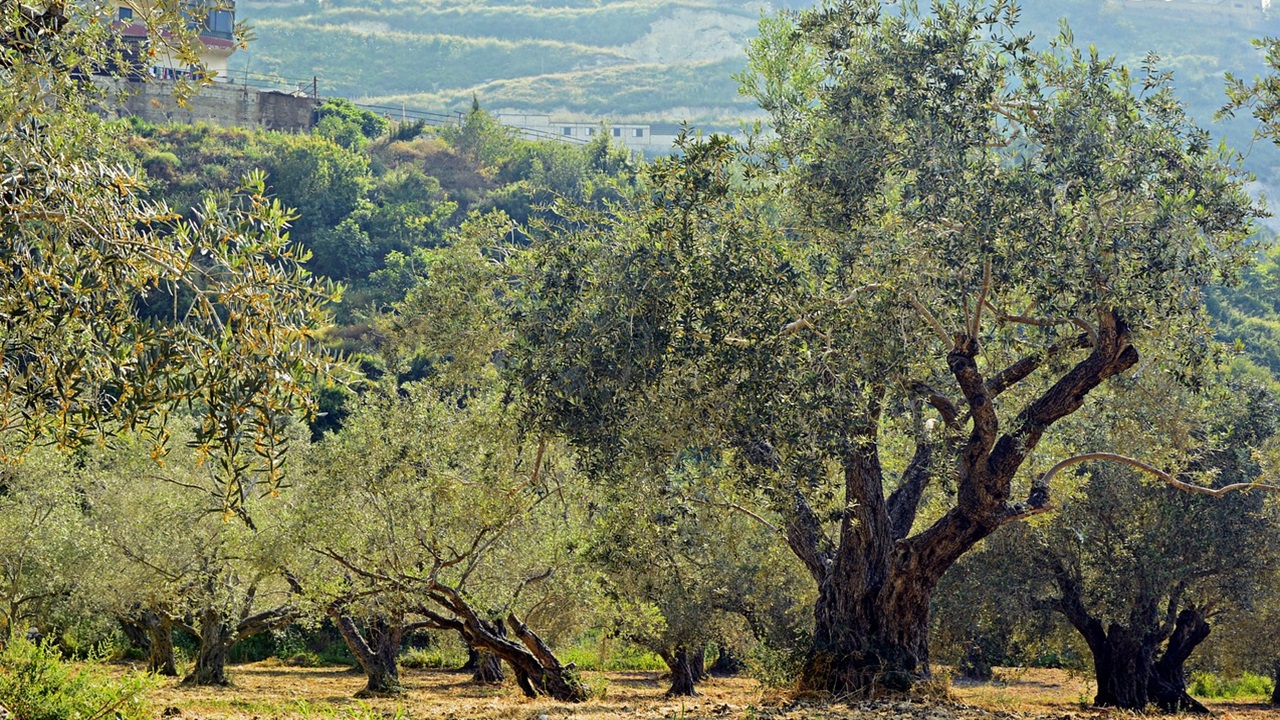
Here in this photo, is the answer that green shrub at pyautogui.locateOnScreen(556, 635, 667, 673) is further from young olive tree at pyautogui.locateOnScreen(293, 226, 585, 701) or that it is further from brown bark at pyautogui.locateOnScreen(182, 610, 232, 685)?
young olive tree at pyautogui.locateOnScreen(293, 226, 585, 701)

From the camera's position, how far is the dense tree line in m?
5.77

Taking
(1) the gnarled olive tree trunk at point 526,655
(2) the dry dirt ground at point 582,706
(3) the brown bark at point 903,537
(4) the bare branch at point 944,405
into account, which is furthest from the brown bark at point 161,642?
(4) the bare branch at point 944,405

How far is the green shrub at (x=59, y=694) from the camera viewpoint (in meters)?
8.73

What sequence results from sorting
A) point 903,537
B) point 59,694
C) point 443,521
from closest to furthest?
1. point 59,694
2. point 903,537
3. point 443,521

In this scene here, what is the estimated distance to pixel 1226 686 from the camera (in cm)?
2972

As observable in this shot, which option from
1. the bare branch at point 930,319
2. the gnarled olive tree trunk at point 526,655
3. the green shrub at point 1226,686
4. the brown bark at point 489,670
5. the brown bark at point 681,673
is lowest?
the green shrub at point 1226,686

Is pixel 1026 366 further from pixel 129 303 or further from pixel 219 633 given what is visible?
pixel 219 633

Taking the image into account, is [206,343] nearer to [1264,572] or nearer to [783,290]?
[783,290]

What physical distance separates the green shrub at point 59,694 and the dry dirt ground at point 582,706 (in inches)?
64.0

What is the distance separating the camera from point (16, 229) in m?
5.50

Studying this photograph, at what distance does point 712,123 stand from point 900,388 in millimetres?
186374

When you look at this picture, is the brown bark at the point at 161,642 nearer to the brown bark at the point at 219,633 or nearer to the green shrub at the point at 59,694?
the brown bark at the point at 219,633

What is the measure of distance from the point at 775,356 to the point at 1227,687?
2551 cm

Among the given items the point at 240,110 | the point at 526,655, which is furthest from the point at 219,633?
the point at 240,110
